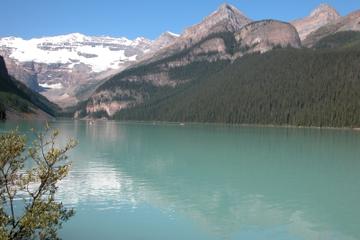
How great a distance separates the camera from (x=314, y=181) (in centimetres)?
5744

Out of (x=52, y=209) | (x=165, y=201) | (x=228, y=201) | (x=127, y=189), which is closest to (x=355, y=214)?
(x=228, y=201)

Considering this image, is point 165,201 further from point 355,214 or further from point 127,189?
point 355,214

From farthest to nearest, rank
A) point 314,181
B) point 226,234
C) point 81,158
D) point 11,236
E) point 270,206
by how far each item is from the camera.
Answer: point 81,158 < point 314,181 < point 270,206 < point 226,234 < point 11,236

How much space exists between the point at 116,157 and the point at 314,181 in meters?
35.9

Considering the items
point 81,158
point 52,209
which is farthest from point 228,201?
point 81,158

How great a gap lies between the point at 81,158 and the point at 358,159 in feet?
145

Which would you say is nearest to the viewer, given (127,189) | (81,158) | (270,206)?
(270,206)

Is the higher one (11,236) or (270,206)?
(11,236)

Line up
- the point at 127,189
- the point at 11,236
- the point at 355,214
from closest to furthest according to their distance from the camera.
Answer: the point at 11,236 < the point at 355,214 < the point at 127,189

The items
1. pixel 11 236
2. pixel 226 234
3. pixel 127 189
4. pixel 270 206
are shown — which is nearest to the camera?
pixel 11 236

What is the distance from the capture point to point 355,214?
130 ft

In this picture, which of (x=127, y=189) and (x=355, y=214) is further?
(x=127, y=189)

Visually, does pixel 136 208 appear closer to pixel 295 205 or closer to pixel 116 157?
pixel 295 205

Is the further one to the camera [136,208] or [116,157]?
[116,157]
